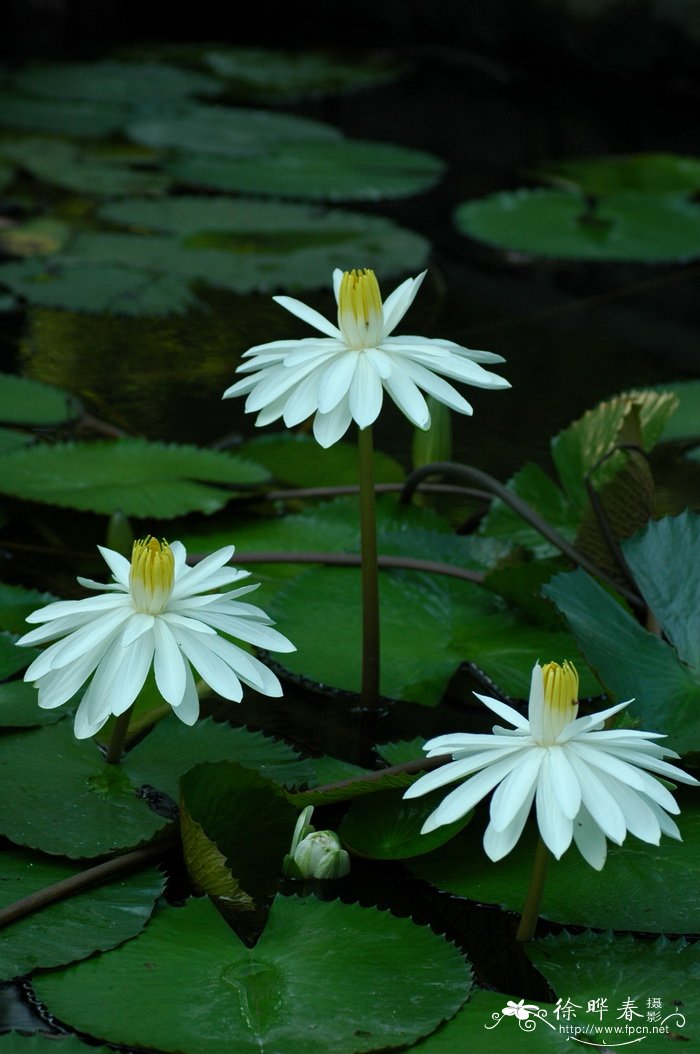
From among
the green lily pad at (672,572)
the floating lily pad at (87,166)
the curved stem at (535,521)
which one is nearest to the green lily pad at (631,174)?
the floating lily pad at (87,166)

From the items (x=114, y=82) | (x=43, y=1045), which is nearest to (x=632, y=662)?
(x=43, y=1045)

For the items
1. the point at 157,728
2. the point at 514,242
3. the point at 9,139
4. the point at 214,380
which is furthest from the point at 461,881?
the point at 9,139

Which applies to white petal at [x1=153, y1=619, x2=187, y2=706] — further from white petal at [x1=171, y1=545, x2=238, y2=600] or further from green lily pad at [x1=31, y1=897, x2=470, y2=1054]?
green lily pad at [x1=31, y1=897, x2=470, y2=1054]

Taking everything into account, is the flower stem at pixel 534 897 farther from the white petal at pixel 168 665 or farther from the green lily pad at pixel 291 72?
the green lily pad at pixel 291 72

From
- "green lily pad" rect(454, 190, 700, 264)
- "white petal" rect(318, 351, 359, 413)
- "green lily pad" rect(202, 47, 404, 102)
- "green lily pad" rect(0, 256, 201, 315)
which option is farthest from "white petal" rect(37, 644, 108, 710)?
"green lily pad" rect(202, 47, 404, 102)

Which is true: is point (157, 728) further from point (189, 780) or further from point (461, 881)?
point (461, 881)
